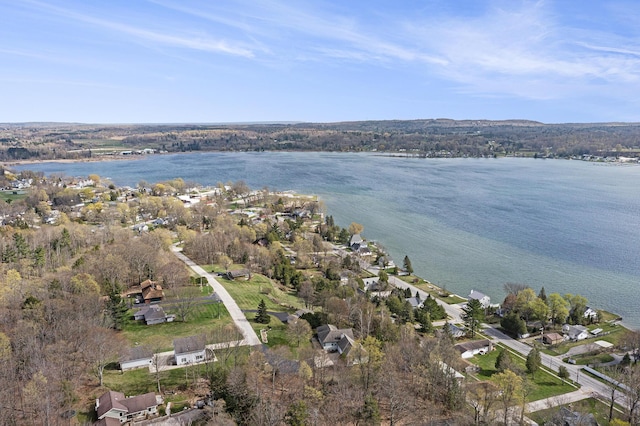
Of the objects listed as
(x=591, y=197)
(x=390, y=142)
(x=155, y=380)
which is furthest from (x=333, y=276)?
(x=390, y=142)

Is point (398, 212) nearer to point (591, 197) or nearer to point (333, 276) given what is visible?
point (333, 276)

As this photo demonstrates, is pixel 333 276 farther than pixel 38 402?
Yes

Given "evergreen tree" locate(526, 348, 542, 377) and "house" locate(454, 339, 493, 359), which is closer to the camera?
"evergreen tree" locate(526, 348, 542, 377)

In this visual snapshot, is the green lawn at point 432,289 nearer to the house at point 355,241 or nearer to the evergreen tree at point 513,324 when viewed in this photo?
the evergreen tree at point 513,324

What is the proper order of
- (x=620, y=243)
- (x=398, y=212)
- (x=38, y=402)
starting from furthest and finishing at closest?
1. (x=398, y=212)
2. (x=620, y=243)
3. (x=38, y=402)

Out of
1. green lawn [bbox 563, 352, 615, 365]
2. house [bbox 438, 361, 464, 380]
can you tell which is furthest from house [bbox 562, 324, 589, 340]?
house [bbox 438, 361, 464, 380]

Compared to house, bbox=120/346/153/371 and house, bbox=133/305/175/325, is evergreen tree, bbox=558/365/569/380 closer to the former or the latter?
house, bbox=120/346/153/371
